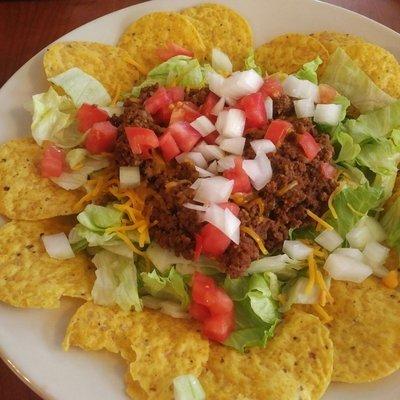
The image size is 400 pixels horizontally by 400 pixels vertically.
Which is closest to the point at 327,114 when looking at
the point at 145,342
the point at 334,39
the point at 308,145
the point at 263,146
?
the point at 308,145

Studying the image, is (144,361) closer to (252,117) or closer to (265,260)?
(265,260)

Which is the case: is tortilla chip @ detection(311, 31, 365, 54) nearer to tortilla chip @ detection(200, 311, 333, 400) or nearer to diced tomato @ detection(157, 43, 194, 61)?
diced tomato @ detection(157, 43, 194, 61)

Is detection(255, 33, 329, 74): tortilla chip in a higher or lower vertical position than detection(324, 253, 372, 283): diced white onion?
higher

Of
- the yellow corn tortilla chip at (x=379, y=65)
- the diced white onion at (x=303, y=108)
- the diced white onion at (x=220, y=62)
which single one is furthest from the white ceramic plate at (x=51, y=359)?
the yellow corn tortilla chip at (x=379, y=65)

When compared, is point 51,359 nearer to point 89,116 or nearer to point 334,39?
point 89,116

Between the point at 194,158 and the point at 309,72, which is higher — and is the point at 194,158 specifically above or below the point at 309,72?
below

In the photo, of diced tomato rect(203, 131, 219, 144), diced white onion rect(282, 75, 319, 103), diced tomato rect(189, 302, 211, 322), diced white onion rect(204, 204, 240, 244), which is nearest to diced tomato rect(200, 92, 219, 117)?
diced tomato rect(203, 131, 219, 144)

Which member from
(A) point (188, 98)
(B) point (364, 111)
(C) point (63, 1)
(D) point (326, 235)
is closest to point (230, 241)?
(D) point (326, 235)
